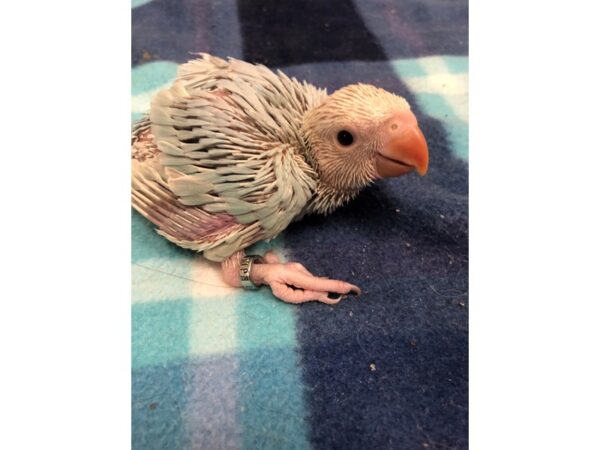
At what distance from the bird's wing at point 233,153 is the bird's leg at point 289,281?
41 millimetres

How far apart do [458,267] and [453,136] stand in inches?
13.9

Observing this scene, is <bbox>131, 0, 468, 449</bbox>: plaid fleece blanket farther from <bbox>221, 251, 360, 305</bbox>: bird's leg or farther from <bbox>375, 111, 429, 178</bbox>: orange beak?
<bbox>375, 111, 429, 178</bbox>: orange beak

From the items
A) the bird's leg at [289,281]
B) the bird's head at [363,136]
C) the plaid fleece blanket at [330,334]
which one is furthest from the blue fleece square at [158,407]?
the bird's head at [363,136]

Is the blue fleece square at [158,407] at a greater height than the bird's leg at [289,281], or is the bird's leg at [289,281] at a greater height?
the bird's leg at [289,281]

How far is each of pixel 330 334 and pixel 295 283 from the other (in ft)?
0.34

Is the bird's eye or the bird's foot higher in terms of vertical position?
the bird's eye

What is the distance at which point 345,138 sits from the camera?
0.74m

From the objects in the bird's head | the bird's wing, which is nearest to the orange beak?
the bird's head

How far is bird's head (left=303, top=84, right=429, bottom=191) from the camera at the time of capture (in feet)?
2.35

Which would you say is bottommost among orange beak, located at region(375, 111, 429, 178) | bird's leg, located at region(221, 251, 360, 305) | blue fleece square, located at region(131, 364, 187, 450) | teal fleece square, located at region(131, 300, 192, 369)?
blue fleece square, located at region(131, 364, 187, 450)

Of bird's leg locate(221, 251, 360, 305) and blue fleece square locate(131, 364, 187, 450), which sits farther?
bird's leg locate(221, 251, 360, 305)

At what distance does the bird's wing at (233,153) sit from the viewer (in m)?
0.71

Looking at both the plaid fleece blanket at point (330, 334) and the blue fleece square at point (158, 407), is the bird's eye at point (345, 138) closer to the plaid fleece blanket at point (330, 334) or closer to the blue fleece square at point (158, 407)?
the plaid fleece blanket at point (330, 334)

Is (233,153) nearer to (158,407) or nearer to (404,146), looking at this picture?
(404,146)
